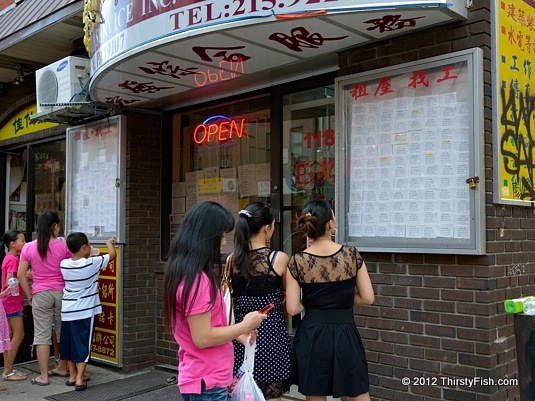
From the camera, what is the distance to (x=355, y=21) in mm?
3967

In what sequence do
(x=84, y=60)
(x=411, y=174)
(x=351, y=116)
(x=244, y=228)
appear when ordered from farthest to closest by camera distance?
(x=84, y=60) < (x=351, y=116) < (x=411, y=174) < (x=244, y=228)

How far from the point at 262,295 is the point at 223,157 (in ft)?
10.5

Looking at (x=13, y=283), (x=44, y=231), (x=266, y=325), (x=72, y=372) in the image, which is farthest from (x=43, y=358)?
(x=266, y=325)

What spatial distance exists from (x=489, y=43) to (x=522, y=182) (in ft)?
3.58

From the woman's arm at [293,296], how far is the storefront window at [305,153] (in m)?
1.98

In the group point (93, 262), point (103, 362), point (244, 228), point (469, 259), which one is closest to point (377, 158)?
point (469, 259)

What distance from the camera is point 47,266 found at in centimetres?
627

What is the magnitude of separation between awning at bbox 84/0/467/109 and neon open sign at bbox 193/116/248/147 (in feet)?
2.09

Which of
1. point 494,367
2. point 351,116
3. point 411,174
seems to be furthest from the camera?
point 351,116

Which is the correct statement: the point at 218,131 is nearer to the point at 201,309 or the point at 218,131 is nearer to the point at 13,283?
the point at 13,283

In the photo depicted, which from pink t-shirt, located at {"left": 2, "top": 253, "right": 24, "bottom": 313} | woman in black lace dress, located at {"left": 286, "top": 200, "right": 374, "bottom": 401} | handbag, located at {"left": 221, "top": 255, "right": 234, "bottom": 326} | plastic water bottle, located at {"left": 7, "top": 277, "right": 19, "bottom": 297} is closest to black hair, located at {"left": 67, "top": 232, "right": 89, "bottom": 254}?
plastic water bottle, located at {"left": 7, "top": 277, "right": 19, "bottom": 297}

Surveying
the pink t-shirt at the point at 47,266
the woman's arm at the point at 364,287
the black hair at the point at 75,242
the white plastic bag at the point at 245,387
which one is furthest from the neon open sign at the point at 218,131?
the white plastic bag at the point at 245,387

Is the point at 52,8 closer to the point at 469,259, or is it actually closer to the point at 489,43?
the point at 489,43

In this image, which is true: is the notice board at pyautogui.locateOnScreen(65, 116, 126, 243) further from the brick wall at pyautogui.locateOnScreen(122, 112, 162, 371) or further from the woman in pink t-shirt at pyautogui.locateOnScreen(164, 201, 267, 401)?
the woman in pink t-shirt at pyautogui.locateOnScreen(164, 201, 267, 401)
